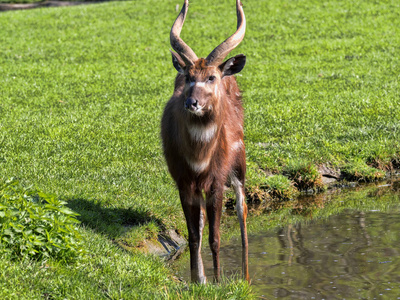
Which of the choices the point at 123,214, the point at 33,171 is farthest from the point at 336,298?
the point at 33,171

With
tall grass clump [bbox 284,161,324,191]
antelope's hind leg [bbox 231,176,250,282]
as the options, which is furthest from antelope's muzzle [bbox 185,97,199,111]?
tall grass clump [bbox 284,161,324,191]

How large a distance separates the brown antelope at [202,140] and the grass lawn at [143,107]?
74cm

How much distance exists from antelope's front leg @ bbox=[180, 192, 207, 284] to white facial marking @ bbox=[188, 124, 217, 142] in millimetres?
737

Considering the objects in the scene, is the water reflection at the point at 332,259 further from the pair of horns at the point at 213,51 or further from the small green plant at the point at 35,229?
the pair of horns at the point at 213,51

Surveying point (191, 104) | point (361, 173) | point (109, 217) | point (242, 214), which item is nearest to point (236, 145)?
point (242, 214)

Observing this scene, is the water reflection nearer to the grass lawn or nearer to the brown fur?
the brown fur

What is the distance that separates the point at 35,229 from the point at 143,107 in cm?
885

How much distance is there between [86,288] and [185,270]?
71.1 inches

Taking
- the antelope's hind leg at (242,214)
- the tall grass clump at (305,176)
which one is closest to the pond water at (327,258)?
the antelope's hind leg at (242,214)

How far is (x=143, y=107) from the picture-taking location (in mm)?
14102

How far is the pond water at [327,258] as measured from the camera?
229 inches

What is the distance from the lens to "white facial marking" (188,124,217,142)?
5.96 metres

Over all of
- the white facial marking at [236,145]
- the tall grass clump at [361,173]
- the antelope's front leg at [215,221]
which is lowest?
the tall grass clump at [361,173]

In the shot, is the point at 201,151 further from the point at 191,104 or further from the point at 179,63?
the point at 179,63
